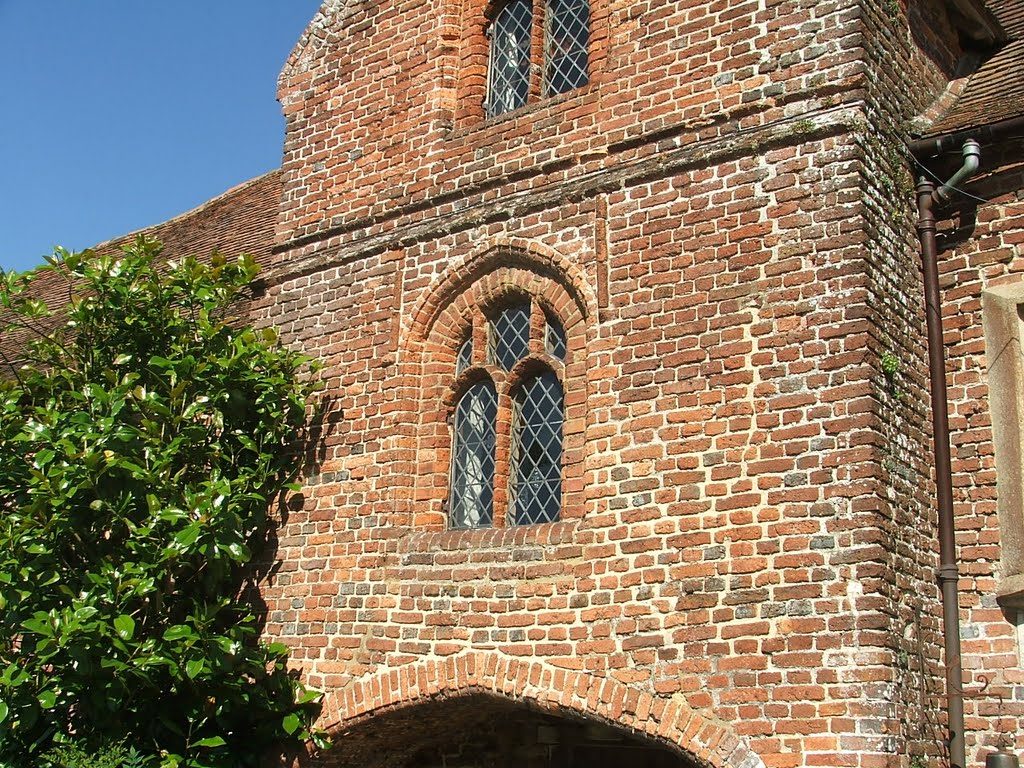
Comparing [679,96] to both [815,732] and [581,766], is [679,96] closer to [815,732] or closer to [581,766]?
[815,732]

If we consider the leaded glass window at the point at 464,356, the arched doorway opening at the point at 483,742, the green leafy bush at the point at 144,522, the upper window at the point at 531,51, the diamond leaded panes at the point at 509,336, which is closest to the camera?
the green leafy bush at the point at 144,522

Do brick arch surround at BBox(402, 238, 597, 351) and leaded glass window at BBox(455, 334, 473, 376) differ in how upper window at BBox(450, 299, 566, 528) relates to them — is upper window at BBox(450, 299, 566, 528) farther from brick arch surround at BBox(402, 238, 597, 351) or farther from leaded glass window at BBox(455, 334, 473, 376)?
brick arch surround at BBox(402, 238, 597, 351)

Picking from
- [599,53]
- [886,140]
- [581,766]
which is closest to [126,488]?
[581,766]

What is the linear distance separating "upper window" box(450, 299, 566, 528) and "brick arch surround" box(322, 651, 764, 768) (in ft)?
3.71

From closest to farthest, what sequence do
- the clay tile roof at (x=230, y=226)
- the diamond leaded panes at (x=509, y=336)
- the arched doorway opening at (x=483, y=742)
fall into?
the arched doorway opening at (x=483, y=742) < the diamond leaded panes at (x=509, y=336) < the clay tile roof at (x=230, y=226)

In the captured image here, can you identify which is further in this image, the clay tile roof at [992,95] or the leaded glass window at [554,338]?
the leaded glass window at [554,338]

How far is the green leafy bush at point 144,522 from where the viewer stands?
28.3ft

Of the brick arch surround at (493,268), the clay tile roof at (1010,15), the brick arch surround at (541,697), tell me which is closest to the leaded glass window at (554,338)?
the brick arch surround at (493,268)

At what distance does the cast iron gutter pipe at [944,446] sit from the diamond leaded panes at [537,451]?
8.59 ft

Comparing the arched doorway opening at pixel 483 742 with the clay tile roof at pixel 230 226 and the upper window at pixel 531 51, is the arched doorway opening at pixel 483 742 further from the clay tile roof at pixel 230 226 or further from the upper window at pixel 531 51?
the upper window at pixel 531 51

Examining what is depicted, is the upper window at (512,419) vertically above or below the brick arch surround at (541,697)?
above

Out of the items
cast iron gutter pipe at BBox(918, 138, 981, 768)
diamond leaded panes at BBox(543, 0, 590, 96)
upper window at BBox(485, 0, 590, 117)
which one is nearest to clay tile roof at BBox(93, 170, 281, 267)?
upper window at BBox(485, 0, 590, 117)

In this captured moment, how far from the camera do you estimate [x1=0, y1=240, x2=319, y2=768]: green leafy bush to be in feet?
28.3

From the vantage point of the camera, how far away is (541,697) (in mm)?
7996
